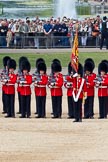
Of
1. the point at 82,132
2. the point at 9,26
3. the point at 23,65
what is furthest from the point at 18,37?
the point at 82,132

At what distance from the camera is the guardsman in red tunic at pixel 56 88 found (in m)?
24.0

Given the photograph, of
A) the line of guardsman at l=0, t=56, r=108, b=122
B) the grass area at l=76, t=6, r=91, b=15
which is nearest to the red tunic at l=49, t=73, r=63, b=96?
the line of guardsman at l=0, t=56, r=108, b=122

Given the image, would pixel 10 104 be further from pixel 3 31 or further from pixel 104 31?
pixel 3 31

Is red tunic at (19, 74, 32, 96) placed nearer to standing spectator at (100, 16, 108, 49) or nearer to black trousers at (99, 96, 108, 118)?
black trousers at (99, 96, 108, 118)

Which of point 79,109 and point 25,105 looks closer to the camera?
point 79,109

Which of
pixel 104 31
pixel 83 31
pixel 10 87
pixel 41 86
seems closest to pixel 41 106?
pixel 41 86

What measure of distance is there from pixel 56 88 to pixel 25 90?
0.73m

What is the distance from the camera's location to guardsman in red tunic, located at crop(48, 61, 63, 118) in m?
24.0

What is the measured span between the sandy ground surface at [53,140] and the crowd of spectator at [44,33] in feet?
59.4

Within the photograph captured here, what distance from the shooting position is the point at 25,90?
2420cm

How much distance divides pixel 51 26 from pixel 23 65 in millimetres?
17311

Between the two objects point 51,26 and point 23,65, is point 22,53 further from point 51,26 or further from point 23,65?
point 23,65

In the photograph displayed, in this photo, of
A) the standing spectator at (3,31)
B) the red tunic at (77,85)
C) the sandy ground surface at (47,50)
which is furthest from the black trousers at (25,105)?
the standing spectator at (3,31)

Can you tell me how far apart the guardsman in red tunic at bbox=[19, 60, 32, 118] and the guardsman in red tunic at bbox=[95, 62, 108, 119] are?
1.61 metres
